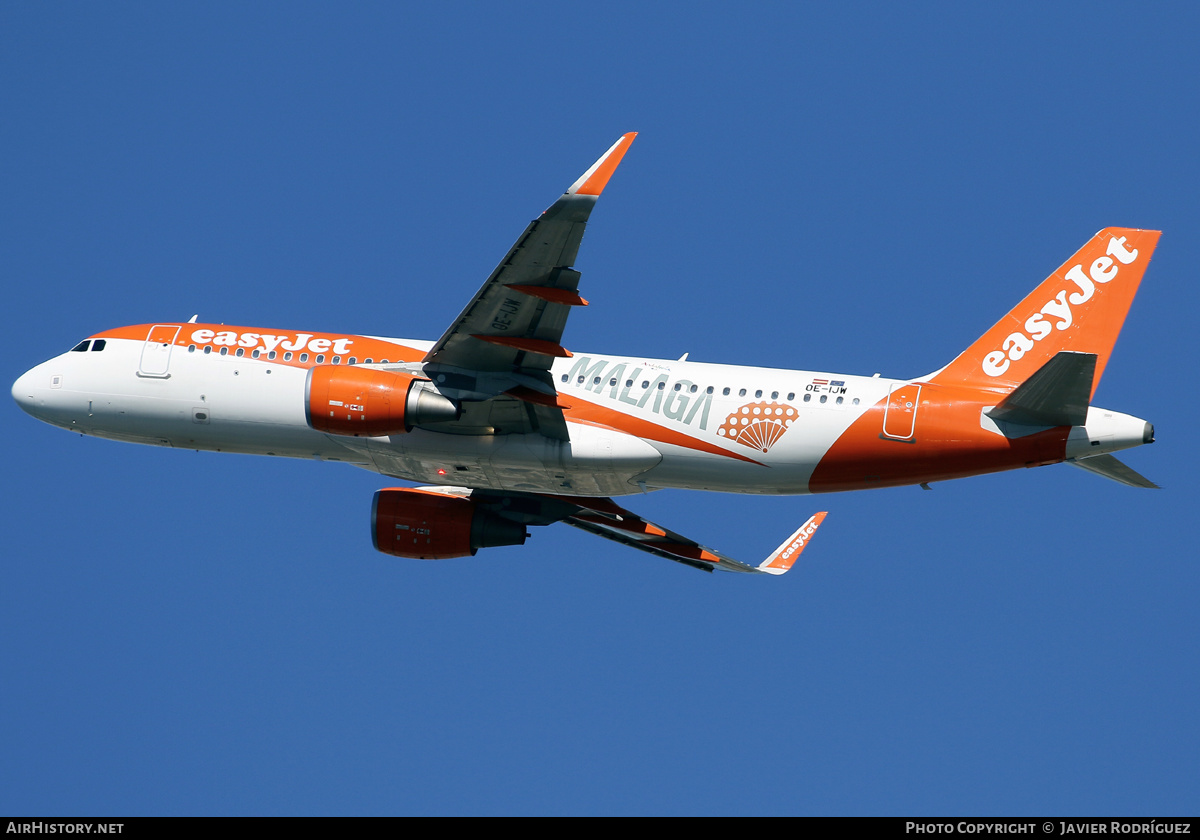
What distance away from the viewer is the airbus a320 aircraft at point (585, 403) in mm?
31438

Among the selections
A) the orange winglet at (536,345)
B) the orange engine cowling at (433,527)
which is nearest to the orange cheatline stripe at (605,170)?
the orange winglet at (536,345)

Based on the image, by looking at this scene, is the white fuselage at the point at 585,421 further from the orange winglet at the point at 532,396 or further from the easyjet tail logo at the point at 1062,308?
the easyjet tail logo at the point at 1062,308

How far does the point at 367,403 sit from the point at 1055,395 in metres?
16.5

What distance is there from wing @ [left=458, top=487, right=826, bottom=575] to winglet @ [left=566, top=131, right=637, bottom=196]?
41.1 feet

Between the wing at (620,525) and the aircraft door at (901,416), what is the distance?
29.6 ft

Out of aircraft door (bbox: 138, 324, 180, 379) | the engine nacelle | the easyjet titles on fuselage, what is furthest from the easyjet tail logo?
aircraft door (bbox: 138, 324, 180, 379)

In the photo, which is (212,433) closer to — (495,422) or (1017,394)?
(495,422)

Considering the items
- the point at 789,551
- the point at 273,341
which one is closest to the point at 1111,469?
the point at 789,551

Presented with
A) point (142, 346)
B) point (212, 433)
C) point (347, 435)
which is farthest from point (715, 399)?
point (142, 346)

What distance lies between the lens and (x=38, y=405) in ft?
118

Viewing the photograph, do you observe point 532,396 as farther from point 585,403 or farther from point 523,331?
point 523,331

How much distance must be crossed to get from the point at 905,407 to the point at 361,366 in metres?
13.9

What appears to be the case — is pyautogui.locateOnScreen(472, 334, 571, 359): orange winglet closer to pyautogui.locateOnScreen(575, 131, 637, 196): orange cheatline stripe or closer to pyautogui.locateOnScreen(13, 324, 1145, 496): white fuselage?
pyautogui.locateOnScreen(13, 324, 1145, 496): white fuselage

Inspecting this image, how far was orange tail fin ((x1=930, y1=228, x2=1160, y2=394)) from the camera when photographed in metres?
33.4
